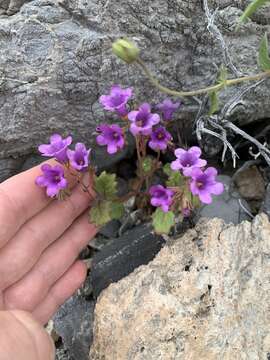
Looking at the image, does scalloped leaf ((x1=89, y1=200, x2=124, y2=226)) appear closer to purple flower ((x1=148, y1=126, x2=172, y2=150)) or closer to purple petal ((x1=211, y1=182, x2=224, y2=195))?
purple flower ((x1=148, y1=126, x2=172, y2=150))

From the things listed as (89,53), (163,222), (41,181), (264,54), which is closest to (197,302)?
(163,222)

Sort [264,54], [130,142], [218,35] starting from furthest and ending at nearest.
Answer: [130,142] < [218,35] < [264,54]

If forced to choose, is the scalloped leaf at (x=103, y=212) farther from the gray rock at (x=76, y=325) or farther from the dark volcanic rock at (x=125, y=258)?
the gray rock at (x=76, y=325)

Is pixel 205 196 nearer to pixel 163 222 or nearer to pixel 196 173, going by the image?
pixel 196 173

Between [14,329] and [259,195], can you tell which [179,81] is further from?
[14,329]

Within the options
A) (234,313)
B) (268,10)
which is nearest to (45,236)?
(234,313)

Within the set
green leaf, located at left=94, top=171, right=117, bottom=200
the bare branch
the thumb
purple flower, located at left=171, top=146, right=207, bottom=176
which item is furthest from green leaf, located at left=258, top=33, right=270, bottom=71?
the thumb
